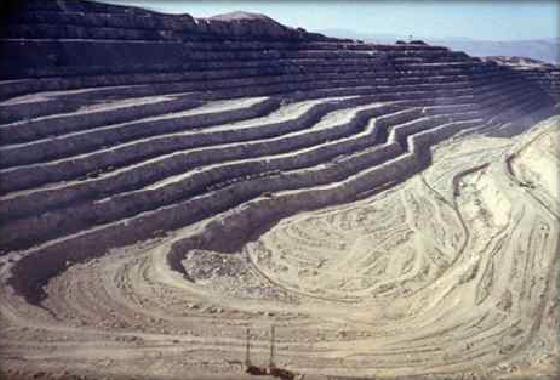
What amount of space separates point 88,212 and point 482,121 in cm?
2586

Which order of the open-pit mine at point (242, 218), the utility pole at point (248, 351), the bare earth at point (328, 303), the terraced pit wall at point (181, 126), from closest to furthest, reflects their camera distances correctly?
1. the utility pole at point (248, 351)
2. the bare earth at point (328, 303)
3. the open-pit mine at point (242, 218)
4. the terraced pit wall at point (181, 126)

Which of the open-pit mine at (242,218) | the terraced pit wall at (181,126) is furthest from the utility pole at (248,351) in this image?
the terraced pit wall at (181,126)

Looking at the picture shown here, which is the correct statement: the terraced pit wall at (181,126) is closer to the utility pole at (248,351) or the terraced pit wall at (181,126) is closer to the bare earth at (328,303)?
the bare earth at (328,303)

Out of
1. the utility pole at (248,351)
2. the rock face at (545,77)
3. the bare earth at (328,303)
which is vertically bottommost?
the bare earth at (328,303)

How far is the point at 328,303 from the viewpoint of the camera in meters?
13.0

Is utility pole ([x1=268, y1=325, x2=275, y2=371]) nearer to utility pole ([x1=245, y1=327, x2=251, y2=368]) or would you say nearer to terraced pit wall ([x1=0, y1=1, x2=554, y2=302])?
utility pole ([x1=245, y1=327, x2=251, y2=368])

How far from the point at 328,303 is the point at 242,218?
17.4ft

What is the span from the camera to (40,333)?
9891 mm

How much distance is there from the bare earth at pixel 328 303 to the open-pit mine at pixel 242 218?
0.06 metres

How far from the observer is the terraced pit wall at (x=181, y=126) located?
15094 millimetres

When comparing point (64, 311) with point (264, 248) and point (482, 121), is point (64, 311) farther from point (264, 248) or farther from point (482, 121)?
point (482, 121)

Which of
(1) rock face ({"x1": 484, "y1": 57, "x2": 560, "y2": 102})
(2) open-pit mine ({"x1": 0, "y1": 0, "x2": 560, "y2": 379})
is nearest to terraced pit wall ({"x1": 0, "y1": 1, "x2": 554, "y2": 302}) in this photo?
(2) open-pit mine ({"x1": 0, "y1": 0, "x2": 560, "y2": 379})

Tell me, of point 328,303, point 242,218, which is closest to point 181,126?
point 242,218

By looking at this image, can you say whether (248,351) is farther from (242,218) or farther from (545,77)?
(545,77)
